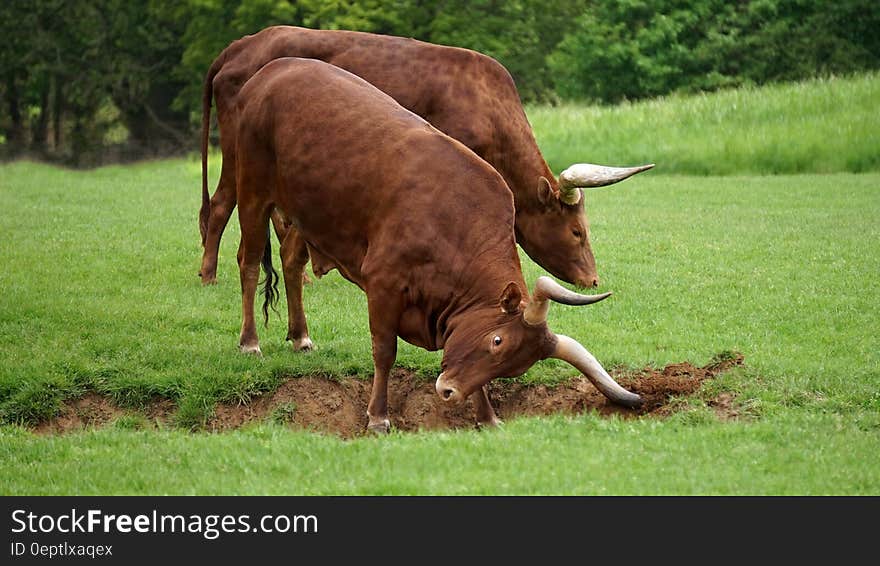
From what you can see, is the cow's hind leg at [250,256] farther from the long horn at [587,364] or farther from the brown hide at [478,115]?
the long horn at [587,364]

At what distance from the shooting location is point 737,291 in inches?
482

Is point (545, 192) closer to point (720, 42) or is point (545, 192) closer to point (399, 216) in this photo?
point (399, 216)

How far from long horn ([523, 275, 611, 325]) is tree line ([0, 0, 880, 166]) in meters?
29.3

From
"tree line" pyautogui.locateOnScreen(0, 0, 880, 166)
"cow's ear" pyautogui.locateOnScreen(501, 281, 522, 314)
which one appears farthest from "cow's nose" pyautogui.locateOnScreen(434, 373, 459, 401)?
"tree line" pyautogui.locateOnScreen(0, 0, 880, 166)

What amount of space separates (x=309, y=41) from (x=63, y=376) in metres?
3.85

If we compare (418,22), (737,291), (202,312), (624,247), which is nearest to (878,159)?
(624,247)

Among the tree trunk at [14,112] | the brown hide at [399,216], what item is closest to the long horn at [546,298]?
the brown hide at [399,216]

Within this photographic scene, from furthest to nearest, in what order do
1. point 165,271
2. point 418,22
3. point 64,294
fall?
point 418,22
point 165,271
point 64,294

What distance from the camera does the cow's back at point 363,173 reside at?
328 inches

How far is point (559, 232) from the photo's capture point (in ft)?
36.4

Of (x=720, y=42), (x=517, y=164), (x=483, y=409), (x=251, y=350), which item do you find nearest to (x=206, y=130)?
(x=517, y=164)

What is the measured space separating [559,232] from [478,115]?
3.93 ft

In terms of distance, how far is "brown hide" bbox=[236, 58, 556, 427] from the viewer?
7941 mm
